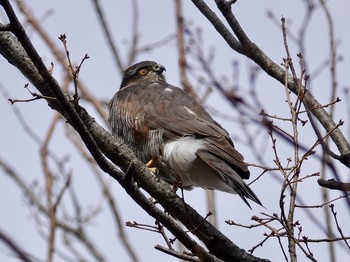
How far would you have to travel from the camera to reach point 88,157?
684 cm

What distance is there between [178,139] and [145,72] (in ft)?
6.83

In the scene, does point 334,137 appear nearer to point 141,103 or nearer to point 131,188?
point 131,188

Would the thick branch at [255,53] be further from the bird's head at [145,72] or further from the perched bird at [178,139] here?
the bird's head at [145,72]

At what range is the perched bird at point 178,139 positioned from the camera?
4.50 m

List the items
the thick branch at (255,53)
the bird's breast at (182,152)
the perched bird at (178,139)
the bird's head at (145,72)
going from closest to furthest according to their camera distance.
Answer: the thick branch at (255,53) → the perched bird at (178,139) → the bird's breast at (182,152) → the bird's head at (145,72)

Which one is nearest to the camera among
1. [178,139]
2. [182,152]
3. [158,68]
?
[182,152]

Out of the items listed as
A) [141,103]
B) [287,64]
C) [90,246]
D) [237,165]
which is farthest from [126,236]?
[287,64]

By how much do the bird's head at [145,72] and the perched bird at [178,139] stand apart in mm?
1180

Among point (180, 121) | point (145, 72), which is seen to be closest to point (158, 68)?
point (145, 72)

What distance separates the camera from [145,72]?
671 centimetres

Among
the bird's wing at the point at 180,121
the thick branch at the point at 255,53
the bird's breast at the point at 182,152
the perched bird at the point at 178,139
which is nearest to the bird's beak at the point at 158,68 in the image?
the bird's wing at the point at 180,121

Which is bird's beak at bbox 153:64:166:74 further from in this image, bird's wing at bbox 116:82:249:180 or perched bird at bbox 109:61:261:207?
perched bird at bbox 109:61:261:207

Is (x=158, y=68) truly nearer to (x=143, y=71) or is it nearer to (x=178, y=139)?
(x=143, y=71)

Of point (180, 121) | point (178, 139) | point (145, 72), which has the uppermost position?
point (145, 72)
